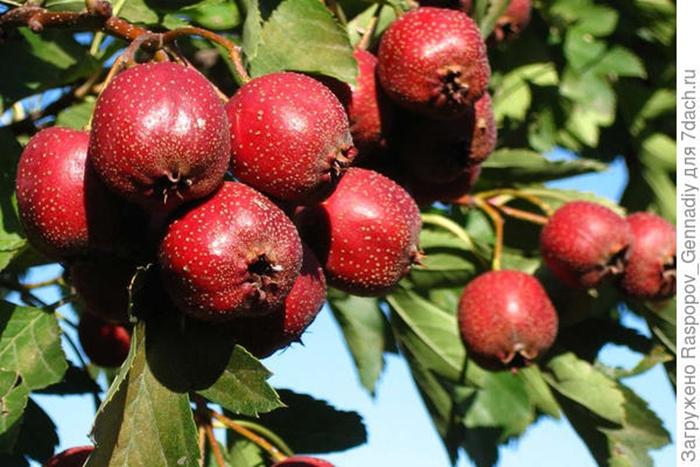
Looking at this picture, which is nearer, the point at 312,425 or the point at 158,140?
the point at 158,140

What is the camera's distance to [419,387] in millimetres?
2531

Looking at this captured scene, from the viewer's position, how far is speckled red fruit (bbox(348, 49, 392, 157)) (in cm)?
185

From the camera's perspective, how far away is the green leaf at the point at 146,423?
1542 mm

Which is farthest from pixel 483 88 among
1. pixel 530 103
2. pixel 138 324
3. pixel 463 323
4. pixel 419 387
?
pixel 530 103

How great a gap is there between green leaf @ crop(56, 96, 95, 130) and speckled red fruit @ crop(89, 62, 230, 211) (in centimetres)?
76

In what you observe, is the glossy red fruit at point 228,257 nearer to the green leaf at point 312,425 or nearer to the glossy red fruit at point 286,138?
the glossy red fruit at point 286,138

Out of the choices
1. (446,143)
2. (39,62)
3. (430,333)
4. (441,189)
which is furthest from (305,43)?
(430,333)

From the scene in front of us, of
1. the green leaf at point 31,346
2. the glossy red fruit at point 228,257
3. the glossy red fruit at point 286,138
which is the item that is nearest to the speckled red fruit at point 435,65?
the glossy red fruit at point 286,138

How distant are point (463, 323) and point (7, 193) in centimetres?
98

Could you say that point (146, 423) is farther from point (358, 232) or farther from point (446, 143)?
point (446, 143)

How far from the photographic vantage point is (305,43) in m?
1.80

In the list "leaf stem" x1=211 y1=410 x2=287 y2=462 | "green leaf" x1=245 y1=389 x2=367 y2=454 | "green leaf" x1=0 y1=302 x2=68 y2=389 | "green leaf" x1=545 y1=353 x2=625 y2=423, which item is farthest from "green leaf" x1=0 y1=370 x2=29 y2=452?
"green leaf" x1=545 y1=353 x2=625 y2=423

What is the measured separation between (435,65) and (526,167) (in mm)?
810

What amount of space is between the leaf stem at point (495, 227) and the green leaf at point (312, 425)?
0.52 metres
